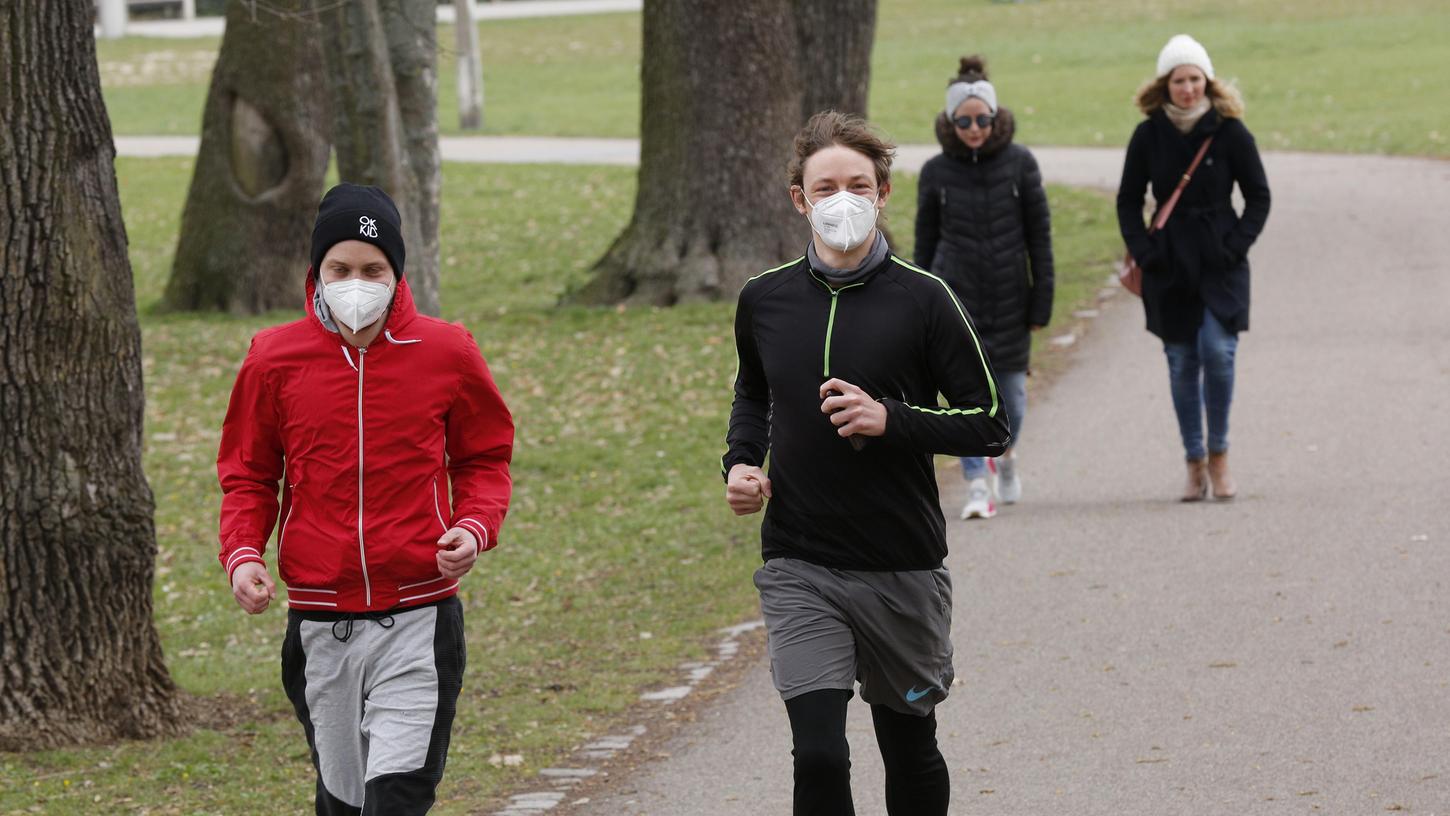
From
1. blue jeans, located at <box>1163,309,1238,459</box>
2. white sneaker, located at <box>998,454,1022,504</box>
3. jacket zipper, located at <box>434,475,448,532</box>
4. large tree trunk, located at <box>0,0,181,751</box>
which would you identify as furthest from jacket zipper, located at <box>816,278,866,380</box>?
white sneaker, located at <box>998,454,1022,504</box>

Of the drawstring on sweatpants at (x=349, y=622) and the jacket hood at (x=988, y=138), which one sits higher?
the jacket hood at (x=988, y=138)

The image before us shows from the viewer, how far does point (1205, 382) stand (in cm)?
898

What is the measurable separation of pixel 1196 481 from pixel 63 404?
5.04 m

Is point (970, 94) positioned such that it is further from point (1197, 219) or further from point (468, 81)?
point (468, 81)

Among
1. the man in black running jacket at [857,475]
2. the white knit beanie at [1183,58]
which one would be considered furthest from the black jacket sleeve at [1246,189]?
the man in black running jacket at [857,475]

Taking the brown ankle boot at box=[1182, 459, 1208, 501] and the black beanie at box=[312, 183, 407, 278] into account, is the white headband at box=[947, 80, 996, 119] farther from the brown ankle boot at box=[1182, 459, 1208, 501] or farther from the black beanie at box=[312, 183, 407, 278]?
the black beanie at box=[312, 183, 407, 278]

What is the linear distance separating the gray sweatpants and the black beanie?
0.77 meters

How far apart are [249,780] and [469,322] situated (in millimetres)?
10347

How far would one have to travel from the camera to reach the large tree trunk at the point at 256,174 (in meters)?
17.2

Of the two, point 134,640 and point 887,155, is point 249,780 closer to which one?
point 134,640

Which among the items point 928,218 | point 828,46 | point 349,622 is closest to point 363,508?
point 349,622

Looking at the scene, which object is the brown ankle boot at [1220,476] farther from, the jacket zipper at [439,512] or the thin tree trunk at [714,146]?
the thin tree trunk at [714,146]

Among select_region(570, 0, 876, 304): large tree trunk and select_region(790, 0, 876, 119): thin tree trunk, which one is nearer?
select_region(570, 0, 876, 304): large tree trunk

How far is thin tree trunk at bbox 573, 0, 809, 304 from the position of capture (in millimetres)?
15312
